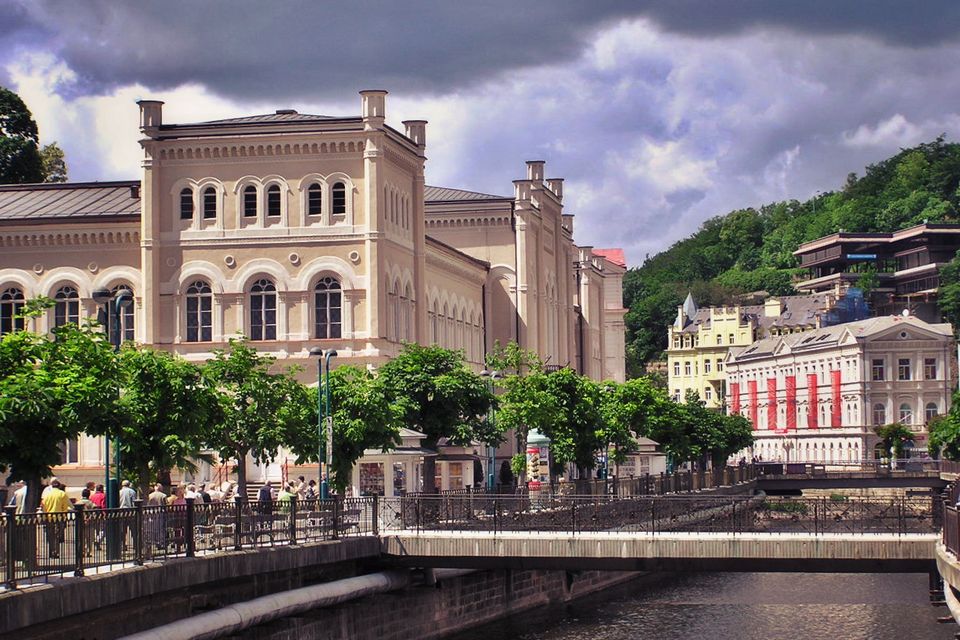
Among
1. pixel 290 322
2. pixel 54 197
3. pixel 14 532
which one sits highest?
pixel 54 197

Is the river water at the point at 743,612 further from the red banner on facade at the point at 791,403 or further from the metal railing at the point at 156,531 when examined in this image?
the red banner on facade at the point at 791,403

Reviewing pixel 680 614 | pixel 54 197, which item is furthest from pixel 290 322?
pixel 680 614

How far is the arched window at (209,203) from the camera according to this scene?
7694cm

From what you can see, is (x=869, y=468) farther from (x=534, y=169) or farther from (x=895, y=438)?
(x=534, y=169)

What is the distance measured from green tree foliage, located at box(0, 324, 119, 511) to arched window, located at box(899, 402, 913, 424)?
147907mm

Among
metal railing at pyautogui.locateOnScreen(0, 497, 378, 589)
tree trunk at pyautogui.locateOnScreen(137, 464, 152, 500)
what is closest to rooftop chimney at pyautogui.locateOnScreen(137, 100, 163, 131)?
tree trunk at pyautogui.locateOnScreen(137, 464, 152, 500)

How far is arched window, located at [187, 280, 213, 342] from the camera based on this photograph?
77000mm

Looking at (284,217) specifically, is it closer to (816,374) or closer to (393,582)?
(393,582)

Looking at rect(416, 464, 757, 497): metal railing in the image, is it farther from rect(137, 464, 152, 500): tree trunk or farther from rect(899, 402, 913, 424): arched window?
rect(899, 402, 913, 424): arched window

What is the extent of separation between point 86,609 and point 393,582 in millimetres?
18147

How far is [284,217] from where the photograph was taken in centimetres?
7656

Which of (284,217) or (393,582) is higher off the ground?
(284,217)

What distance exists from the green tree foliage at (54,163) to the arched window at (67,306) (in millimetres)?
43629

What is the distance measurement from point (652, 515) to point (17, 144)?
75175 millimetres
